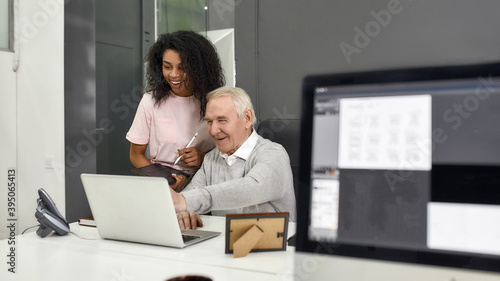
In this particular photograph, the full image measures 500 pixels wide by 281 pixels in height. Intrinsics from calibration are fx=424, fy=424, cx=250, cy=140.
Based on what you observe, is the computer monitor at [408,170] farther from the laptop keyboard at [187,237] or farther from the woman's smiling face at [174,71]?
the woman's smiling face at [174,71]

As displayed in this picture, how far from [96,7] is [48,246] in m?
2.58

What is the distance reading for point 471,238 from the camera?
1.82 feet

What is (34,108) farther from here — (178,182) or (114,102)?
(178,182)

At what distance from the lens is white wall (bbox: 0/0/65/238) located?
3.12 m

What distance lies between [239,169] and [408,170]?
1264 mm

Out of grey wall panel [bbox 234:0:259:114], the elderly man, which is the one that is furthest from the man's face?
grey wall panel [bbox 234:0:259:114]

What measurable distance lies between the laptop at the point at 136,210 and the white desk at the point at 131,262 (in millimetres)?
28

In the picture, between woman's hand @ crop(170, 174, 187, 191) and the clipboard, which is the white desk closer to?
the clipboard

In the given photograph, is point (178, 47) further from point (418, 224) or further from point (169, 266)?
point (418, 224)

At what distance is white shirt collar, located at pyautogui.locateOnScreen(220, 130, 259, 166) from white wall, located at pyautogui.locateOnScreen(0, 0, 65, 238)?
5.95 feet

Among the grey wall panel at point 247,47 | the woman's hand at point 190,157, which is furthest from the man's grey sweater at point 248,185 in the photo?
the grey wall panel at point 247,47

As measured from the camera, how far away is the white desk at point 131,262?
96 cm

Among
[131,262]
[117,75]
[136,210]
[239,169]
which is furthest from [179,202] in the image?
[117,75]

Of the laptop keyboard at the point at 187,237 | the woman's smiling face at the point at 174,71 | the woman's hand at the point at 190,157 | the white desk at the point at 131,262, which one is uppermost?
the woman's smiling face at the point at 174,71
